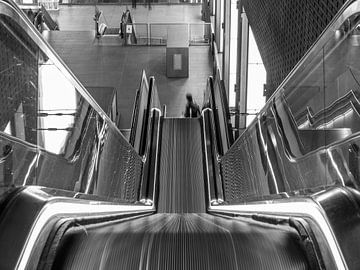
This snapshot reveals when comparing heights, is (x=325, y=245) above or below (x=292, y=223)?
below

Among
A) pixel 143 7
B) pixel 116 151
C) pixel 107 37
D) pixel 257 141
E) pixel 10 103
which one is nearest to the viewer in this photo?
pixel 10 103

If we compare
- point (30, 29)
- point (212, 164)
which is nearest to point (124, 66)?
point (212, 164)

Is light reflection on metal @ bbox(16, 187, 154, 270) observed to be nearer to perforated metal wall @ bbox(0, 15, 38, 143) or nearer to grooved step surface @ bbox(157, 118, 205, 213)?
perforated metal wall @ bbox(0, 15, 38, 143)

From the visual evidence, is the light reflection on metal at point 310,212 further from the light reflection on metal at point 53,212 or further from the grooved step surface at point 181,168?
the grooved step surface at point 181,168

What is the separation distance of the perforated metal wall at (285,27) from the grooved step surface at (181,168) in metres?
1.48

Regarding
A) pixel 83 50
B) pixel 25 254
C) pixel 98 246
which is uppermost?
pixel 83 50

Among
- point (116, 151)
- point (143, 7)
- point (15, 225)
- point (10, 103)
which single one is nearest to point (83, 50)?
point (143, 7)

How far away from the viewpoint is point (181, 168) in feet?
28.9

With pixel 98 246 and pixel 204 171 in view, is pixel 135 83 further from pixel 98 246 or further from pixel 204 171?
pixel 98 246

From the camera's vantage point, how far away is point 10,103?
11.4 ft

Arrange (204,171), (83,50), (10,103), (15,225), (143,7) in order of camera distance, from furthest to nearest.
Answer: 1. (143,7)
2. (83,50)
3. (204,171)
4. (10,103)
5. (15,225)

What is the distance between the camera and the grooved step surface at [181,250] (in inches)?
109

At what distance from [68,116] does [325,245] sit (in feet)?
10.2

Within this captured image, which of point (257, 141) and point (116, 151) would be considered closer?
point (257, 141)
